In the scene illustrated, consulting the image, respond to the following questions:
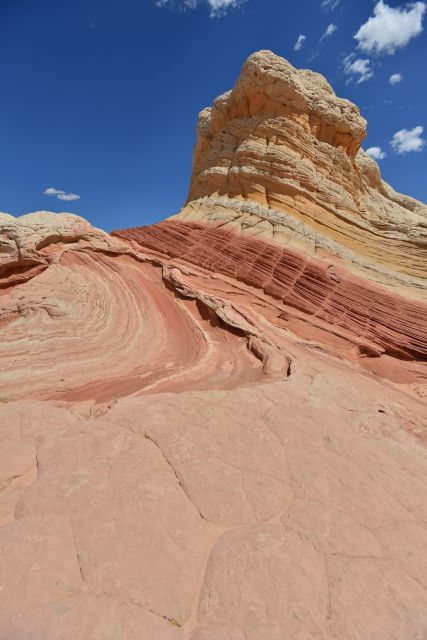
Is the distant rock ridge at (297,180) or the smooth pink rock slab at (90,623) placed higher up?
the distant rock ridge at (297,180)

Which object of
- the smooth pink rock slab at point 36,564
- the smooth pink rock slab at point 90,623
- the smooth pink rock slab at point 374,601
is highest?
the smooth pink rock slab at point 374,601

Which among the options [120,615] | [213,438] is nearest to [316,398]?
[213,438]

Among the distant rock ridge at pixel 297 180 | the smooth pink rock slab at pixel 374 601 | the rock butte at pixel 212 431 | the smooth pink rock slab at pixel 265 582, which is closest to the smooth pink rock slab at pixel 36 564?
the rock butte at pixel 212 431

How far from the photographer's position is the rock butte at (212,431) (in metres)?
2.25

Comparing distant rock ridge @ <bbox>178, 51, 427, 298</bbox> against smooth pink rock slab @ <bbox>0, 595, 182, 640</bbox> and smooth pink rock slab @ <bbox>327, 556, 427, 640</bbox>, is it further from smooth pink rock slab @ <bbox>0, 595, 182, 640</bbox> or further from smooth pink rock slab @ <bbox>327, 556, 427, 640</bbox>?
smooth pink rock slab @ <bbox>0, 595, 182, 640</bbox>

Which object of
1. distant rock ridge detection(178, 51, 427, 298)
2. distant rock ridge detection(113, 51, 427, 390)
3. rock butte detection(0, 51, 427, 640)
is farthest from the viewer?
distant rock ridge detection(178, 51, 427, 298)

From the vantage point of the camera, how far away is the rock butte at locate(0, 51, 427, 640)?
2.25 m

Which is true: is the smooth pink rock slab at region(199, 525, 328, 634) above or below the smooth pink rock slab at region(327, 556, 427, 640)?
below

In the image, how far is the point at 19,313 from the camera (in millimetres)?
8305

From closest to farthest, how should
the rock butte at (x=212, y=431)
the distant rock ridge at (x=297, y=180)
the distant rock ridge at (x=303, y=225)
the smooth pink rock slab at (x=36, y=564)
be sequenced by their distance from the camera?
the smooth pink rock slab at (x=36, y=564) → the rock butte at (x=212, y=431) → the distant rock ridge at (x=303, y=225) → the distant rock ridge at (x=297, y=180)

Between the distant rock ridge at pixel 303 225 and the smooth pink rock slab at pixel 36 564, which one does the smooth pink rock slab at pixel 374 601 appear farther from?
the distant rock ridge at pixel 303 225

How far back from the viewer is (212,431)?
4.09 meters

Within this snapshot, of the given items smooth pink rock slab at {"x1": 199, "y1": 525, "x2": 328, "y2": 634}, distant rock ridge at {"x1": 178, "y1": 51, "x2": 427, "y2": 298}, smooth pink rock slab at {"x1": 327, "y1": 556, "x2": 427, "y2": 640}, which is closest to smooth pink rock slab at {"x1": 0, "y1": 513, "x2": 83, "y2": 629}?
smooth pink rock slab at {"x1": 199, "y1": 525, "x2": 328, "y2": 634}

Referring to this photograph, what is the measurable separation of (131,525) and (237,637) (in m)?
1.05
